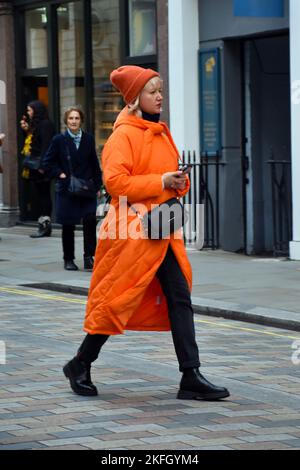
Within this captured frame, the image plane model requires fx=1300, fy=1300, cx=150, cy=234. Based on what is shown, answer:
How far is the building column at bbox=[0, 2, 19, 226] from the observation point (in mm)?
20562

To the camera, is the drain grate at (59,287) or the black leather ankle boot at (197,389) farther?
the drain grate at (59,287)

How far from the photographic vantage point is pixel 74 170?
14359mm

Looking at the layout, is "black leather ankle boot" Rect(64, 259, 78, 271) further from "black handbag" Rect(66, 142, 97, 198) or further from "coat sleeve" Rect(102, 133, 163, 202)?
"coat sleeve" Rect(102, 133, 163, 202)

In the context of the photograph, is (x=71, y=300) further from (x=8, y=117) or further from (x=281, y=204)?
(x=8, y=117)

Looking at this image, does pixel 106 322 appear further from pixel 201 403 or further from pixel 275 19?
pixel 275 19

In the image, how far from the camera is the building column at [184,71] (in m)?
16.6

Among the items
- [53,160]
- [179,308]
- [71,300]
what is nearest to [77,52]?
[53,160]

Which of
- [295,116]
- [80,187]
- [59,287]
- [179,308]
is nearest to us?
[179,308]

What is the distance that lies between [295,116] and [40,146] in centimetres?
510

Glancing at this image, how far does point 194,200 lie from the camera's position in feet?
54.2

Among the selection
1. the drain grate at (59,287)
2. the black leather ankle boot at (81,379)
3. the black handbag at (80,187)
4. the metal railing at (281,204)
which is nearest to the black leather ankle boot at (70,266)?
the black handbag at (80,187)

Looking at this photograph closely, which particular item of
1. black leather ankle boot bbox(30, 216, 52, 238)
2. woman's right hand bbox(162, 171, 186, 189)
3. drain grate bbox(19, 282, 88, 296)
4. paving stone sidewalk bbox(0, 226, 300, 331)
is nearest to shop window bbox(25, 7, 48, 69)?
black leather ankle boot bbox(30, 216, 52, 238)

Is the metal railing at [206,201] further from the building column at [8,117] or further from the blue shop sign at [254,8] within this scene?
the building column at [8,117]
